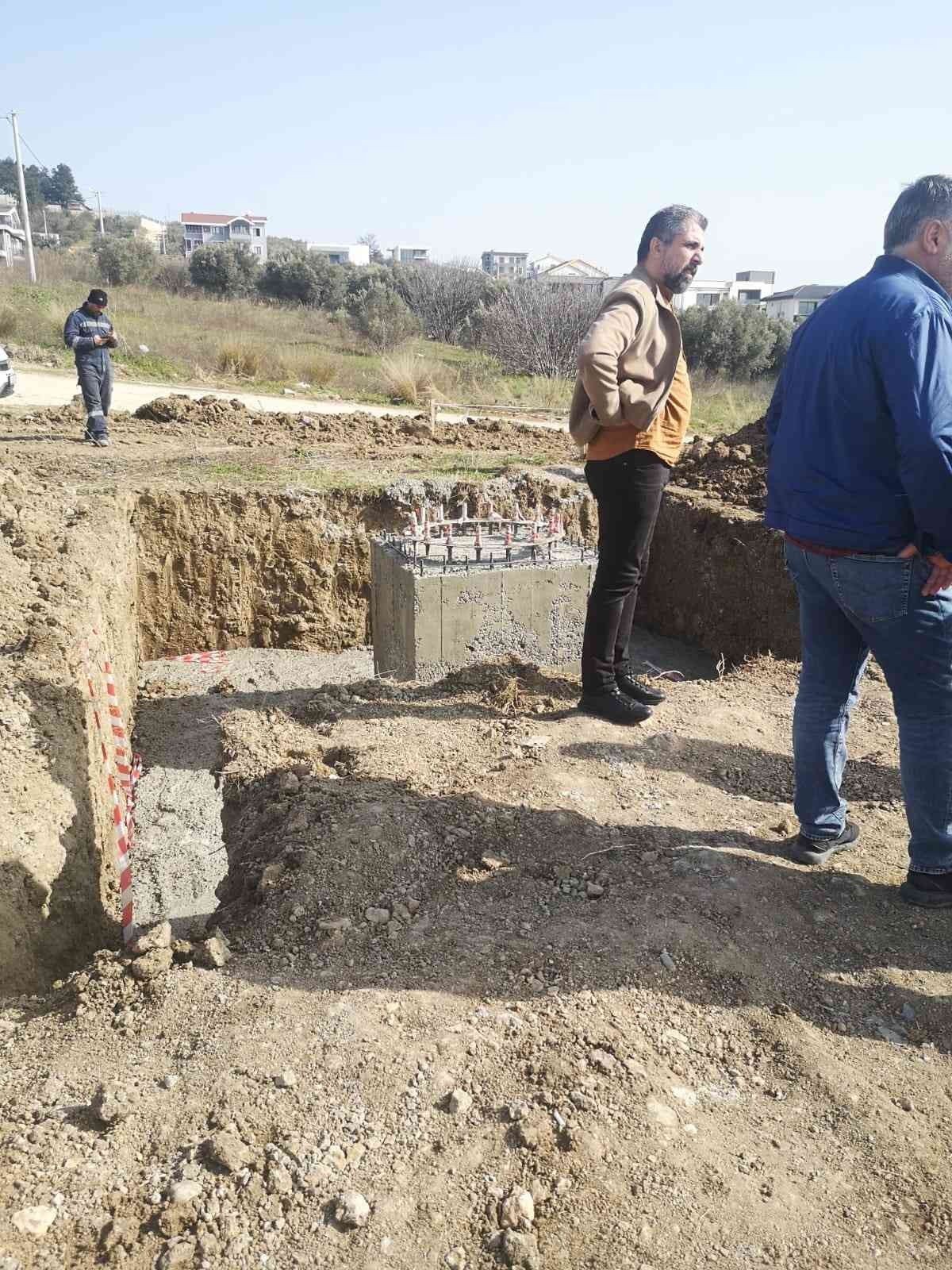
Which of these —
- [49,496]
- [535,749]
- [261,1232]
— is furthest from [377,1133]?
[49,496]

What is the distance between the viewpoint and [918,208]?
2609mm

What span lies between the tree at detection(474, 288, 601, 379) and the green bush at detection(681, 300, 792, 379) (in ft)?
12.8

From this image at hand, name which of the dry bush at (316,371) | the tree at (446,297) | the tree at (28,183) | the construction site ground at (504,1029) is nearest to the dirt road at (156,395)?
the dry bush at (316,371)

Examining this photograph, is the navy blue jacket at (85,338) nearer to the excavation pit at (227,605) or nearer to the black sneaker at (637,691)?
the excavation pit at (227,605)

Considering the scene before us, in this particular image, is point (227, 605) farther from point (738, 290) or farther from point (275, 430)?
point (738, 290)

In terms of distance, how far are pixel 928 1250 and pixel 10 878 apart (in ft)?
9.48

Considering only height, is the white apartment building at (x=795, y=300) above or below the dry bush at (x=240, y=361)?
above

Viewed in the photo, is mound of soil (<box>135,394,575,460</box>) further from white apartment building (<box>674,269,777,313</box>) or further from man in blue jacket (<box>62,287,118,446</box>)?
white apartment building (<box>674,269,777,313</box>)

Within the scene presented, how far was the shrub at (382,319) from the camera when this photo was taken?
27.4 metres

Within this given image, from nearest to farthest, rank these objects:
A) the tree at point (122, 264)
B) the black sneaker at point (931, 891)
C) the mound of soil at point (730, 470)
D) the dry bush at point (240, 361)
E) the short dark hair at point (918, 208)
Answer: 1. the short dark hair at point (918, 208)
2. the black sneaker at point (931, 891)
3. the mound of soil at point (730, 470)
4. the dry bush at point (240, 361)
5. the tree at point (122, 264)

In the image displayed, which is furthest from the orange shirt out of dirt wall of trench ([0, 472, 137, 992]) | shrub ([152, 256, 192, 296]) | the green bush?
shrub ([152, 256, 192, 296])

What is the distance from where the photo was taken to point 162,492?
28.0 ft

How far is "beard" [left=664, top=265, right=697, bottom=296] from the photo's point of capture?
3.83 meters

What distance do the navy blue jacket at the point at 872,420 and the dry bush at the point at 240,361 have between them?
17.5 m
